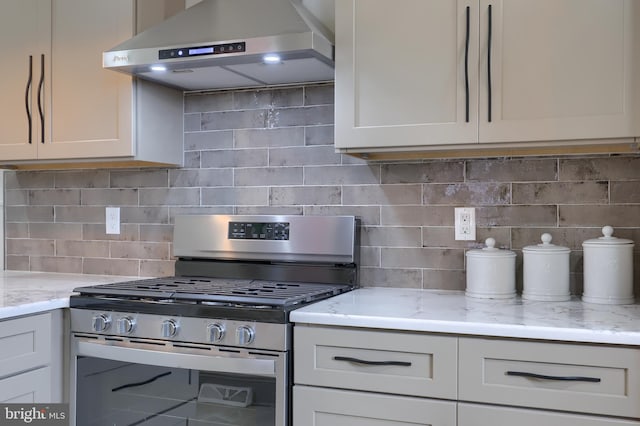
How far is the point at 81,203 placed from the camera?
294cm

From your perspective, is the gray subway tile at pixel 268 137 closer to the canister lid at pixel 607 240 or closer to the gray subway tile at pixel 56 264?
the gray subway tile at pixel 56 264

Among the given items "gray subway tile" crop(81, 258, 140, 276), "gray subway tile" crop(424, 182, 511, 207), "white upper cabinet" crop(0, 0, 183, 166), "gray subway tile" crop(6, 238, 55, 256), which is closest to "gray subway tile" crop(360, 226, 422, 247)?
"gray subway tile" crop(424, 182, 511, 207)

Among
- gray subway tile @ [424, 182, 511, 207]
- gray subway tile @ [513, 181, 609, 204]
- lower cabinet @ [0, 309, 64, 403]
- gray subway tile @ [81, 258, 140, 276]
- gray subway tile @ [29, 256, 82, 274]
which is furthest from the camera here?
gray subway tile @ [29, 256, 82, 274]

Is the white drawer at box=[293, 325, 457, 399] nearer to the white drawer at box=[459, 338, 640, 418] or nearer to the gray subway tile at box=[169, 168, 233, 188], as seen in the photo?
the white drawer at box=[459, 338, 640, 418]

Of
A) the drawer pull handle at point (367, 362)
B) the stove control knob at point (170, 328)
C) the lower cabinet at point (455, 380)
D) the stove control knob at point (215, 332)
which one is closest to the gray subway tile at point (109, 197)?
the stove control knob at point (170, 328)

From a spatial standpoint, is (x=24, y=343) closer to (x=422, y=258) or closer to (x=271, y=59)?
(x=271, y=59)

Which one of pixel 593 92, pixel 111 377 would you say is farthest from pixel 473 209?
pixel 111 377

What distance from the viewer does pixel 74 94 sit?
254 centimetres

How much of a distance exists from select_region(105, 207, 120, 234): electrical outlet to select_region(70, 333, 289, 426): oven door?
79 cm

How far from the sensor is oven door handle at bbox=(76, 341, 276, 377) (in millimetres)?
1868

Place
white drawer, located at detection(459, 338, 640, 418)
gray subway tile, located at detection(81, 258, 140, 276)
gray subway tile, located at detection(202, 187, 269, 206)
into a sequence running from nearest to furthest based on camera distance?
1. white drawer, located at detection(459, 338, 640, 418)
2. gray subway tile, located at detection(202, 187, 269, 206)
3. gray subway tile, located at detection(81, 258, 140, 276)

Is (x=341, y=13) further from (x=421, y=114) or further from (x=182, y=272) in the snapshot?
(x=182, y=272)

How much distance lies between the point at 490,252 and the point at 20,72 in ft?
6.55

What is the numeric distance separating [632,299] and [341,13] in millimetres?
1330
